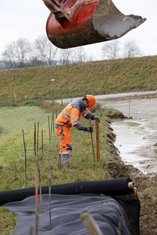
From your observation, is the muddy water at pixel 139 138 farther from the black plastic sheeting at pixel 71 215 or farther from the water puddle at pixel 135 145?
the black plastic sheeting at pixel 71 215

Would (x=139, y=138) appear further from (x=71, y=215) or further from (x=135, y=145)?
(x=71, y=215)

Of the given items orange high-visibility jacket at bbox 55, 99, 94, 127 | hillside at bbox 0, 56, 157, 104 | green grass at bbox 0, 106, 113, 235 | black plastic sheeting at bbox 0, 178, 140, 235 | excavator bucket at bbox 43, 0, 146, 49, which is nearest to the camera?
excavator bucket at bbox 43, 0, 146, 49

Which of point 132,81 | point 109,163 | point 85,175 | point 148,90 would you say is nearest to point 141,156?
point 109,163

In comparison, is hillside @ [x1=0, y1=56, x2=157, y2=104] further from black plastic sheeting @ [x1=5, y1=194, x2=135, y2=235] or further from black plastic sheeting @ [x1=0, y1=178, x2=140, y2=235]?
black plastic sheeting @ [x1=5, y1=194, x2=135, y2=235]

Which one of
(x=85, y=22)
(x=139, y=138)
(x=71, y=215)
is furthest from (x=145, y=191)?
(x=139, y=138)

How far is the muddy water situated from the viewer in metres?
12.8

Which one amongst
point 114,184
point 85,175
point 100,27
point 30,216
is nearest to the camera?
point 100,27

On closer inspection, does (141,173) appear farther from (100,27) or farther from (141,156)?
(100,27)

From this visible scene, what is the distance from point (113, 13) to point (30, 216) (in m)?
2.81

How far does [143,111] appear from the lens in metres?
29.1

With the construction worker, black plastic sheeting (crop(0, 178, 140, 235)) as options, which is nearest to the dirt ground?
black plastic sheeting (crop(0, 178, 140, 235))

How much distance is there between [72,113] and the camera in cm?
967

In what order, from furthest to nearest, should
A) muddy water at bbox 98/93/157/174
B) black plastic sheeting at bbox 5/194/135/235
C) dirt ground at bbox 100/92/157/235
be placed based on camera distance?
muddy water at bbox 98/93/157/174, dirt ground at bbox 100/92/157/235, black plastic sheeting at bbox 5/194/135/235

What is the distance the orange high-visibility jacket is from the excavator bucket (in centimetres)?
502
